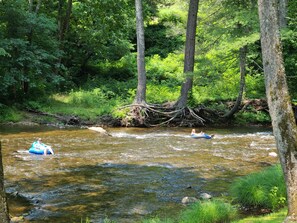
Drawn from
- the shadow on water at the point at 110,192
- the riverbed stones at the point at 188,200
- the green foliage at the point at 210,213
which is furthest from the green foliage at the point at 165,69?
the green foliage at the point at 210,213

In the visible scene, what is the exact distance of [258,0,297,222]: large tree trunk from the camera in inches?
237

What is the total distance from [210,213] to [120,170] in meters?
5.03

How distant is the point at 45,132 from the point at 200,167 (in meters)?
9.34

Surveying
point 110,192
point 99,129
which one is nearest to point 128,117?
point 99,129

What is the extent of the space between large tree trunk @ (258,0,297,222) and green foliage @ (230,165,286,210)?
175 cm

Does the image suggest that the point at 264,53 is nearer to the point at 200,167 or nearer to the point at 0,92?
the point at 200,167

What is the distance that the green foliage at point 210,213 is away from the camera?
6934mm

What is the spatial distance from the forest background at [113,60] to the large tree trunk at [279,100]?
11.5 metres

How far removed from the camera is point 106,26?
2975cm

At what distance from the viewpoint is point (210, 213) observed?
706 centimetres

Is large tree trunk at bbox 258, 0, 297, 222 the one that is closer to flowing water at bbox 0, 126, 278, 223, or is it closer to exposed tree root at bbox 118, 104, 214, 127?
flowing water at bbox 0, 126, 278, 223

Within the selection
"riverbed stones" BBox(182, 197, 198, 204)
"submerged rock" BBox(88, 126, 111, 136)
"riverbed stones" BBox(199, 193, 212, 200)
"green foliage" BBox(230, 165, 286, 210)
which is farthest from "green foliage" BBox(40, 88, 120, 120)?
"green foliage" BBox(230, 165, 286, 210)

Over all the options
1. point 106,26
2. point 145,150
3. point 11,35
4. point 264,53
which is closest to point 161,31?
point 106,26

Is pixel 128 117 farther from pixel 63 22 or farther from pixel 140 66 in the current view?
pixel 63 22
